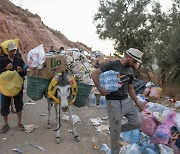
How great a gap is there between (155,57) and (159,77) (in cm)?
258

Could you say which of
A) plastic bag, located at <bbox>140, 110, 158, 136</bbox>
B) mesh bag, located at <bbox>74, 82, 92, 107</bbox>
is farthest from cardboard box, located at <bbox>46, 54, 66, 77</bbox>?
plastic bag, located at <bbox>140, 110, 158, 136</bbox>

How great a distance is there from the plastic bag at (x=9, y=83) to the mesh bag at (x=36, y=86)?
0.82ft

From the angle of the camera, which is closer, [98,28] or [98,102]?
[98,102]

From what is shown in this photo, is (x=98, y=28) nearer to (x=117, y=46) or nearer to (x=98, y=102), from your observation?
(x=117, y=46)

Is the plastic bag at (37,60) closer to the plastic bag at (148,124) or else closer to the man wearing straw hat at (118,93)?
the man wearing straw hat at (118,93)

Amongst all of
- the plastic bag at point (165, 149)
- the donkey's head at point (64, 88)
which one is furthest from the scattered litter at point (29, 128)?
the plastic bag at point (165, 149)

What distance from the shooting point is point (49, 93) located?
6395mm

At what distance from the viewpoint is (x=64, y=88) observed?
6301 mm

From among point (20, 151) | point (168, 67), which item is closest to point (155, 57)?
point (168, 67)

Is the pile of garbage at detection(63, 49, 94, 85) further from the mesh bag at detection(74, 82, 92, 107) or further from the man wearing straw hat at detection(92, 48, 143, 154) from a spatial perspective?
the man wearing straw hat at detection(92, 48, 143, 154)

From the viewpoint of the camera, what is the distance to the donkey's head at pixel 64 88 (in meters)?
6.21

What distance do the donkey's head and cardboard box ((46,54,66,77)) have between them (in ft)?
0.45

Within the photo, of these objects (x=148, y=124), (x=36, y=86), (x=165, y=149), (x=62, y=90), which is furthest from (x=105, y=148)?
(x=36, y=86)

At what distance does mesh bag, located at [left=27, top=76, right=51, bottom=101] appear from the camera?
6574 millimetres
